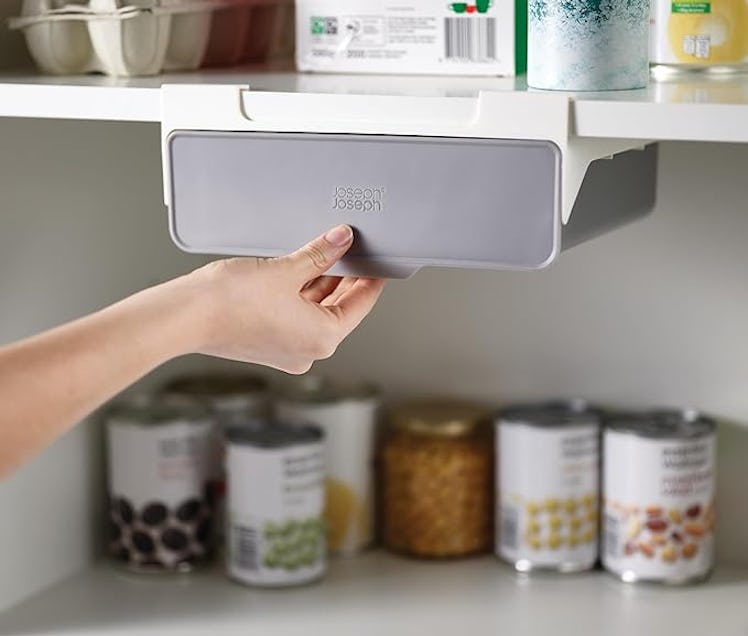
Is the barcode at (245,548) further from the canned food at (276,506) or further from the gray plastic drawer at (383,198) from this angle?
the gray plastic drawer at (383,198)

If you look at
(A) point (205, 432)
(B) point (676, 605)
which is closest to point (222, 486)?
(A) point (205, 432)

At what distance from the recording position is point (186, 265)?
1.67m

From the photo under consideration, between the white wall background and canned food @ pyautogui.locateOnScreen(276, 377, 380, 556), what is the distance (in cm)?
8

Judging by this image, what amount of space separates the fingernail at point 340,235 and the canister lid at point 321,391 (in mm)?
464

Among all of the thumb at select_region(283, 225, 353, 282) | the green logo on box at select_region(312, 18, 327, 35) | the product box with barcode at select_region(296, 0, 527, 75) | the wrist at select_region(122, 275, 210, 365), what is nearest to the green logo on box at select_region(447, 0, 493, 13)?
the product box with barcode at select_region(296, 0, 527, 75)

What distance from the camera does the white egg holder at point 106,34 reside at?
129 centimetres

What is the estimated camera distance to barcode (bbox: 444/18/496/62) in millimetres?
1258

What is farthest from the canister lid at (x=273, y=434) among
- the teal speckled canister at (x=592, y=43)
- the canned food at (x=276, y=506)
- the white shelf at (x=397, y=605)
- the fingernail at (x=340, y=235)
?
the teal speckled canister at (x=592, y=43)

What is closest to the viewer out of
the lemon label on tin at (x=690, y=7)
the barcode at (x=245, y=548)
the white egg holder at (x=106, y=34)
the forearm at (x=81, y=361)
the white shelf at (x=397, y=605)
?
the forearm at (x=81, y=361)

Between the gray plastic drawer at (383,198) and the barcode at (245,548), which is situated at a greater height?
the gray plastic drawer at (383,198)

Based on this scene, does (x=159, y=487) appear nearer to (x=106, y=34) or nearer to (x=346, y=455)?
(x=346, y=455)

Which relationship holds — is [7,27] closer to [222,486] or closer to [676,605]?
[222,486]

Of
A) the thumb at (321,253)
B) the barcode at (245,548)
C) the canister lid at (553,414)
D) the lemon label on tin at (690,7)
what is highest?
the lemon label on tin at (690,7)

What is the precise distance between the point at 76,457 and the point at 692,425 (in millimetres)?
590
